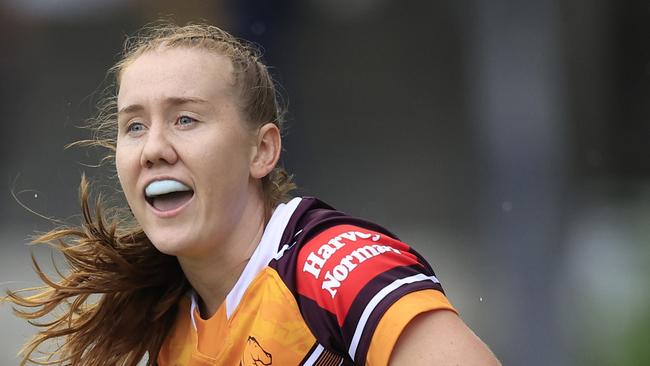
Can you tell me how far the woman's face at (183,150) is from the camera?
267 cm

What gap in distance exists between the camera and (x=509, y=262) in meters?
5.53

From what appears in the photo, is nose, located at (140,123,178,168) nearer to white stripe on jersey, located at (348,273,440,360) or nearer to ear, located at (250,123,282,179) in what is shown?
ear, located at (250,123,282,179)

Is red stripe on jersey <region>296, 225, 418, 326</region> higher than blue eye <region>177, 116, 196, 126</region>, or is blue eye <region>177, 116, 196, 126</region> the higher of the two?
blue eye <region>177, 116, 196, 126</region>

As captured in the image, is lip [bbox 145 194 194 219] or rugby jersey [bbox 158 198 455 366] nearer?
rugby jersey [bbox 158 198 455 366]

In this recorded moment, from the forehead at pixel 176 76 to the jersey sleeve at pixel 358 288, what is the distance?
526 millimetres

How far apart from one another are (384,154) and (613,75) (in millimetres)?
1409

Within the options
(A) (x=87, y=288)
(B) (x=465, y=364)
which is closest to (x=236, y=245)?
(A) (x=87, y=288)

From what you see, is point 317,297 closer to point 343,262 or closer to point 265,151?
point 343,262

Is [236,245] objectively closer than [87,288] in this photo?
Yes

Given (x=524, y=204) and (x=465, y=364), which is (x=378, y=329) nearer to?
(x=465, y=364)

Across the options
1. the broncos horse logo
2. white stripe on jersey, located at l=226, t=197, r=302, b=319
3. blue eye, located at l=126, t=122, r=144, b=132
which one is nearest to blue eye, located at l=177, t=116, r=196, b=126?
blue eye, located at l=126, t=122, r=144, b=132

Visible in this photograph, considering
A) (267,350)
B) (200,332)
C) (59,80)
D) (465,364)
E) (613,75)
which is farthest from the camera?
(59,80)

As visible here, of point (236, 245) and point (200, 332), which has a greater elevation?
point (236, 245)

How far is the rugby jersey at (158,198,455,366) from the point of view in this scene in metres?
2.28
